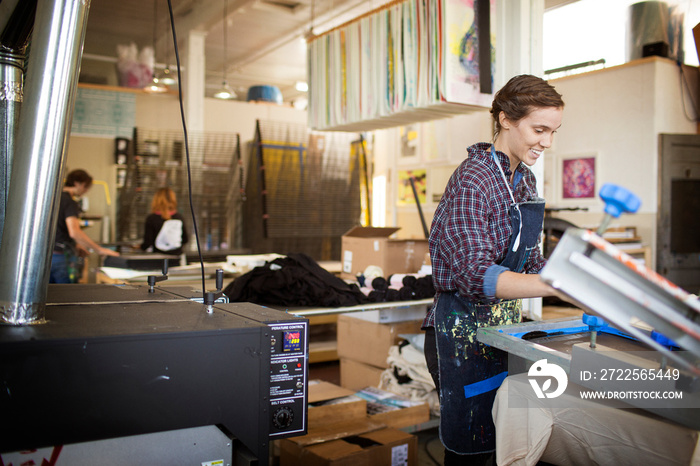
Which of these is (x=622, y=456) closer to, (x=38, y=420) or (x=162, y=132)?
(x=38, y=420)

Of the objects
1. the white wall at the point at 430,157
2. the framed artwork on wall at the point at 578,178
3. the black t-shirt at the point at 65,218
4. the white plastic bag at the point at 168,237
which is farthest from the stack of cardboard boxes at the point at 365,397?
the black t-shirt at the point at 65,218

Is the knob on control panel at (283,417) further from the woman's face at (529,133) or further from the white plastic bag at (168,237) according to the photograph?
the white plastic bag at (168,237)

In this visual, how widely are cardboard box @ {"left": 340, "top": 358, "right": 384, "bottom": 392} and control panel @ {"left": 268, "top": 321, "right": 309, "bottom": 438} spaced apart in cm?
246

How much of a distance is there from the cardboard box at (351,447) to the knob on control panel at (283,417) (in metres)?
1.23

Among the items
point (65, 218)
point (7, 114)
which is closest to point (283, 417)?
point (7, 114)

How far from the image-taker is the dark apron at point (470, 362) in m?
1.72

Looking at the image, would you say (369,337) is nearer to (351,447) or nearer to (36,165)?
(351,447)

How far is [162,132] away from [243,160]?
1021 mm

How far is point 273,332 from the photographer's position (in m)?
1.19

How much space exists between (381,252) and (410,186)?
6.68ft

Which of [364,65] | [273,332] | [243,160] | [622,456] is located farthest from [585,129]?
[273,332]

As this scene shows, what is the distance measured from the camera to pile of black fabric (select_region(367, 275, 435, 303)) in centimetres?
329

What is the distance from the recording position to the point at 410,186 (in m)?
5.81

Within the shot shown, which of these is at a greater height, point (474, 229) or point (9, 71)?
point (9, 71)
